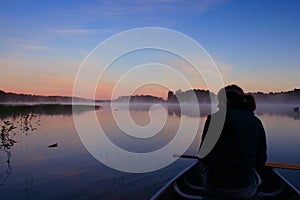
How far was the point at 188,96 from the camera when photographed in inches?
556

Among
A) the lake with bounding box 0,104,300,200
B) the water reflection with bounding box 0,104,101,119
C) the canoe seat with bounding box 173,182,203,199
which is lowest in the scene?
the lake with bounding box 0,104,300,200

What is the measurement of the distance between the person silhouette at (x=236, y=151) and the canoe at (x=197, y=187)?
2106mm

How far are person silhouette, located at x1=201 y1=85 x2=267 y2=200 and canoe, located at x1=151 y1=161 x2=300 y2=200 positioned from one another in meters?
2.11

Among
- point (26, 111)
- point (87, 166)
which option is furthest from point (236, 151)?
point (26, 111)

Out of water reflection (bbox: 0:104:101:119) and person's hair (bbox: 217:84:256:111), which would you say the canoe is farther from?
water reflection (bbox: 0:104:101:119)

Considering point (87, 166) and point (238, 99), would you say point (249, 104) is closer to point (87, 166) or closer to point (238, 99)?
point (238, 99)

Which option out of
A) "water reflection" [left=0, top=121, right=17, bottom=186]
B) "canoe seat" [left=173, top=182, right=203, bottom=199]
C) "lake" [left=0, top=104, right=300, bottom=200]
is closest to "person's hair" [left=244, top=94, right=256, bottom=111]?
"canoe seat" [left=173, top=182, right=203, bottom=199]

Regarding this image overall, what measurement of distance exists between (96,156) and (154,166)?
3833 millimetres

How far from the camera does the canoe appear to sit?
6236 mm

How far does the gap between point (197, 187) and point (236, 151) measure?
4.48 m

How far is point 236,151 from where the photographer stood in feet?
11.5

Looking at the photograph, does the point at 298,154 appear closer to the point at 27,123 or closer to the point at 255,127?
the point at 255,127

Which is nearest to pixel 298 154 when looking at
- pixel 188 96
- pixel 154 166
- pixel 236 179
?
pixel 188 96

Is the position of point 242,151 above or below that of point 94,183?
above
